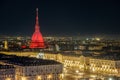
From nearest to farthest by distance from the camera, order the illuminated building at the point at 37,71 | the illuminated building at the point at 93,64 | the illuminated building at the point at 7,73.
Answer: the illuminated building at the point at 7,73 < the illuminated building at the point at 37,71 < the illuminated building at the point at 93,64

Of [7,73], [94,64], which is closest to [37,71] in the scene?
[7,73]

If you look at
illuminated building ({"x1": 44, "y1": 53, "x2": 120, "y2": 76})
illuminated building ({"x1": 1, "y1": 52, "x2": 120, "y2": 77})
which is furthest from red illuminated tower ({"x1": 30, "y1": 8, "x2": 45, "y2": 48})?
illuminated building ({"x1": 44, "y1": 53, "x2": 120, "y2": 76})

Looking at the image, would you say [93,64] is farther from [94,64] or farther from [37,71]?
[37,71]

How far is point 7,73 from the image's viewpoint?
20062 millimetres

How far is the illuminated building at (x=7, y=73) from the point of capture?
1991 cm

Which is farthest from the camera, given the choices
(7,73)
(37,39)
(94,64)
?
(37,39)

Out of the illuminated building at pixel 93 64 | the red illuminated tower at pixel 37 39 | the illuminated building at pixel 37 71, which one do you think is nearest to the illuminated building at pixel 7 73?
the illuminated building at pixel 37 71

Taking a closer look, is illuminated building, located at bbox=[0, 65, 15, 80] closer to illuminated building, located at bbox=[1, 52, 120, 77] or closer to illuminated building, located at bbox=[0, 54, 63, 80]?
illuminated building, located at bbox=[0, 54, 63, 80]

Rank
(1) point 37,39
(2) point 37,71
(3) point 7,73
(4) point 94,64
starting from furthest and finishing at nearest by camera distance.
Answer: (1) point 37,39
(4) point 94,64
(2) point 37,71
(3) point 7,73

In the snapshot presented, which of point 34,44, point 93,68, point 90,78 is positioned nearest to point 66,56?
point 93,68

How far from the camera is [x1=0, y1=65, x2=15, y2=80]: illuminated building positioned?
1991 centimetres

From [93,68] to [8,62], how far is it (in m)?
8.48

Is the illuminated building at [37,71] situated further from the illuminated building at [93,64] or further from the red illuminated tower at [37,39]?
the red illuminated tower at [37,39]

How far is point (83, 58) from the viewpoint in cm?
3234
